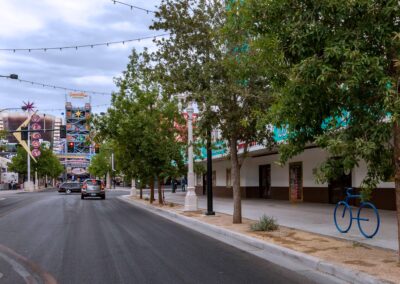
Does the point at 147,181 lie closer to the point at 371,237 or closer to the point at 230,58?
the point at 230,58

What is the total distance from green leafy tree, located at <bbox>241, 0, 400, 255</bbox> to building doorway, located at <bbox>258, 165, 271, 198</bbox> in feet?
75.1

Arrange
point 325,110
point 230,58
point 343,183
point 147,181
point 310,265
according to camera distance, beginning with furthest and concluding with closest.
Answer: point 147,181
point 343,183
point 230,58
point 310,265
point 325,110

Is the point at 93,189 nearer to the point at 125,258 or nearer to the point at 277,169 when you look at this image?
the point at 277,169

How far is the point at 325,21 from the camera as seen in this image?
7648 millimetres

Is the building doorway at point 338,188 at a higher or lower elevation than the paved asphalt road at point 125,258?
higher

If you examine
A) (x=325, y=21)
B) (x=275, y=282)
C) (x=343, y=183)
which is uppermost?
(x=325, y=21)

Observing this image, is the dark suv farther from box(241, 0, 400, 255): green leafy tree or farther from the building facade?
box(241, 0, 400, 255): green leafy tree

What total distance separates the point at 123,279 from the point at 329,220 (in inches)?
373

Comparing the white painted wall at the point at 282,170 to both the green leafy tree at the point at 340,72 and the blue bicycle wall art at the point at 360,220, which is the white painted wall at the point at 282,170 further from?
the green leafy tree at the point at 340,72

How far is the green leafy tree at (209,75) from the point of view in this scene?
1415 cm

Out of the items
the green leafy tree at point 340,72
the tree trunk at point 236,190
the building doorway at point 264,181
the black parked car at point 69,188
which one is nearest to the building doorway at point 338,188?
the building doorway at point 264,181

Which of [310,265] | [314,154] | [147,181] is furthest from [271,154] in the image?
[310,265]

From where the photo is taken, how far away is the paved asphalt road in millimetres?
7844

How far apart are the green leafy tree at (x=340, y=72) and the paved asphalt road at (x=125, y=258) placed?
234cm
